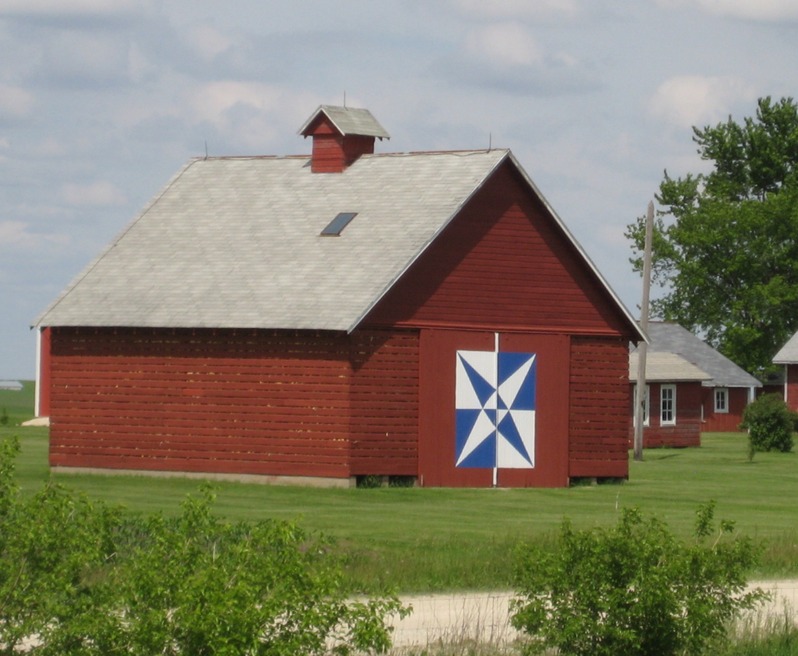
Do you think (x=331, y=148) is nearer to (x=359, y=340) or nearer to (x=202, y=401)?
(x=359, y=340)

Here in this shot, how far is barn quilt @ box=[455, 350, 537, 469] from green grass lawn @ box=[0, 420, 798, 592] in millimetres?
995

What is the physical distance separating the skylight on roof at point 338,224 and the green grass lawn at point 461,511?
5511 mm

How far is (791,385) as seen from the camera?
7775cm

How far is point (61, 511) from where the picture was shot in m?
11.6

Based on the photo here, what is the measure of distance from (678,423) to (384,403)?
2736 cm

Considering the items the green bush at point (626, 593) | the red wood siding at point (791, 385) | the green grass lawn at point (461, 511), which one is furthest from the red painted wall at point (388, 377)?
the red wood siding at point (791, 385)

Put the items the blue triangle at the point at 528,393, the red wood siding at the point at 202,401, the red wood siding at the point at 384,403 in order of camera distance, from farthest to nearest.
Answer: the blue triangle at the point at 528,393, the red wood siding at the point at 202,401, the red wood siding at the point at 384,403

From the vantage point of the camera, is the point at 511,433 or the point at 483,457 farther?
the point at 511,433

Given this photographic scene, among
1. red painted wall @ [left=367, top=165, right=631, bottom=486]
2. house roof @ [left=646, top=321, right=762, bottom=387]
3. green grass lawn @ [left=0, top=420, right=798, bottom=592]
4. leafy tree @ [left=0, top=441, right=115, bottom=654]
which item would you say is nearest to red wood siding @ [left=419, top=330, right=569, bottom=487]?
red painted wall @ [left=367, top=165, right=631, bottom=486]

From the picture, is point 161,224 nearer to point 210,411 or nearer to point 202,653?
point 210,411

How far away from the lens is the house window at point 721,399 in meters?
75.1

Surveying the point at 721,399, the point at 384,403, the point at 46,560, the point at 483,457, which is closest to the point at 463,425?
the point at 483,457

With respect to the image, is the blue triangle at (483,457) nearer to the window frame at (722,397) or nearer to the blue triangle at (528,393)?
the blue triangle at (528,393)

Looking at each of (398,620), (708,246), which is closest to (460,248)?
(398,620)
